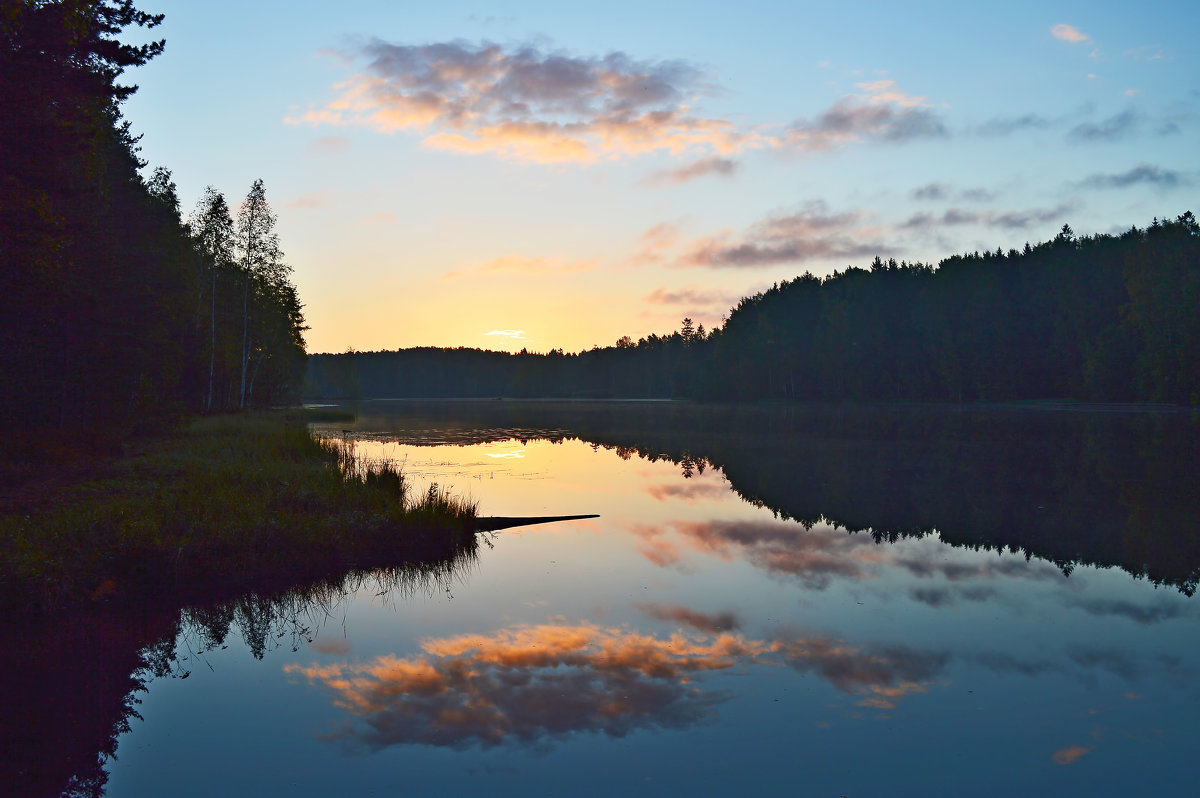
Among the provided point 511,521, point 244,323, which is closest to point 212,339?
point 244,323

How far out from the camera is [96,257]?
26.9m

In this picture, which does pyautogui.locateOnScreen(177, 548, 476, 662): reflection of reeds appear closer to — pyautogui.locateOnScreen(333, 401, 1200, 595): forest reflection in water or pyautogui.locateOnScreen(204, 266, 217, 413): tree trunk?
pyautogui.locateOnScreen(333, 401, 1200, 595): forest reflection in water

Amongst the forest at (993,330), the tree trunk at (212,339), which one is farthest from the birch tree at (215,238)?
the forest at (993,330)

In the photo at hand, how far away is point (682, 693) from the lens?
8.58 meters

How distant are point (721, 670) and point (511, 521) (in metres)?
10.5

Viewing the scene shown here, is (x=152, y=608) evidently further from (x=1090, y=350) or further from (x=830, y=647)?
(x=1090, y=350)

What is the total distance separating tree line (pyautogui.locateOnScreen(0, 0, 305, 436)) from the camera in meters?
15.5

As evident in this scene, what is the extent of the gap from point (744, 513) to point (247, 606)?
44.8 feet

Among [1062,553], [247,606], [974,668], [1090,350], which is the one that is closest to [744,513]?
[1062,553]

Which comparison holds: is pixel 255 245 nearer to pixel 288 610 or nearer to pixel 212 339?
pixel 212 339

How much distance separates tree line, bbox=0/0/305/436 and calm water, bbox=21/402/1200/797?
1160cm

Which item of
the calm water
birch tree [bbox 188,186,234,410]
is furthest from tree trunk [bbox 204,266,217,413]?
the calm water

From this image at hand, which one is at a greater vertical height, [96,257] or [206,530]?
[96,257]

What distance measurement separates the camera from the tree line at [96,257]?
15492 millimetres
